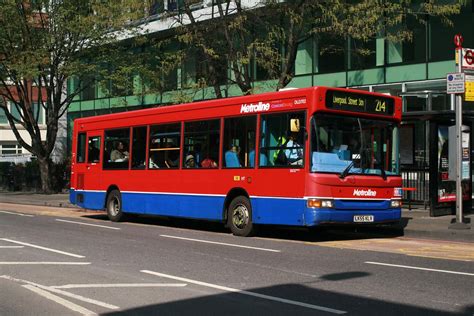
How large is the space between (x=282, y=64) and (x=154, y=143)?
6.63m

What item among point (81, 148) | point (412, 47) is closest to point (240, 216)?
point (81, 148)

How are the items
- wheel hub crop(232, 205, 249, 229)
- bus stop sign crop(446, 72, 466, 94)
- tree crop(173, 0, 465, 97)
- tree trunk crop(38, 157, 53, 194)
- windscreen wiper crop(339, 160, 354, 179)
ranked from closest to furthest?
windscreen wiper crop(339, 160, 354, 179), wheel hub crop(232, 205, 249, 229), bus stop sign crop(446, 72, 466, 94), tree crop(173, 0, 465, 97), tree trunk crop(38, 157, 53, 194)

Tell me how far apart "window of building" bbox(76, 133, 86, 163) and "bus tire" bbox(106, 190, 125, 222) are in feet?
6.12

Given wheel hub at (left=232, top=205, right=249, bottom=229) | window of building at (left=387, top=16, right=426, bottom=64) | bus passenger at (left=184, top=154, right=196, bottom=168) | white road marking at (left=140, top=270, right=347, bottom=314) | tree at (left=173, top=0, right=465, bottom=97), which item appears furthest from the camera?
window of building at (left=387, top=16, right=426, bottom=64)

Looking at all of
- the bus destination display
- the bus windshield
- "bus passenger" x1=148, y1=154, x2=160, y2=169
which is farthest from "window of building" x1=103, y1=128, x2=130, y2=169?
the bus destination display

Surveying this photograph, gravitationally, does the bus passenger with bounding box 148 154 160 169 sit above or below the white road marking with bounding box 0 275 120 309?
above

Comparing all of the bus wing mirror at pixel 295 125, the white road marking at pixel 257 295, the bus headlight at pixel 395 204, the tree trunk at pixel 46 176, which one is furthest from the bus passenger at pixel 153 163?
the tree trunk at pixel 46 176

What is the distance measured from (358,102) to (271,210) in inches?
115

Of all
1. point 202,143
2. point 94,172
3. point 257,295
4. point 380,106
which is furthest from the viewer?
point 94,172

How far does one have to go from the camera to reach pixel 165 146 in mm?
15203

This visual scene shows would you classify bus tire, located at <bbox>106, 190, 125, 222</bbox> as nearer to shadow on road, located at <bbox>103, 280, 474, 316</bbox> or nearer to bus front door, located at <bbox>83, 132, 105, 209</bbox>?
bus front door, located at <bbox>83, 132, 105, 209</bbox>

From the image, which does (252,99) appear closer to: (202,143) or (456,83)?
(202,143)

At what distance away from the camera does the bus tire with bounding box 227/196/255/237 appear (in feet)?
42.2

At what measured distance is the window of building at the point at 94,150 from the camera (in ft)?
58.2
